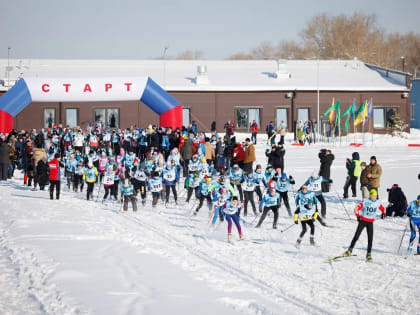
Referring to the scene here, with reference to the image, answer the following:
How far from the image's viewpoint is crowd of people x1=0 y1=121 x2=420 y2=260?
14.4 meters

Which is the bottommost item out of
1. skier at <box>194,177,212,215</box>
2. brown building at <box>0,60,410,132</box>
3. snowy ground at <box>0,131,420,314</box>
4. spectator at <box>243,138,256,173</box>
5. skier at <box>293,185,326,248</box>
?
snowy ground at <box>0,131,420,314</box>

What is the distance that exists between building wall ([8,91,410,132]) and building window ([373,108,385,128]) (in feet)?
1.65

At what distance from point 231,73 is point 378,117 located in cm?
1114

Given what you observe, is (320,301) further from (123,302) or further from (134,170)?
(134,170)

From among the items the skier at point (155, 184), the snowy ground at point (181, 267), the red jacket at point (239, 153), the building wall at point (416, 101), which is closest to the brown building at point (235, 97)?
the building wall at point (416, 101)

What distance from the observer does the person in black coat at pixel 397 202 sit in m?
16.5

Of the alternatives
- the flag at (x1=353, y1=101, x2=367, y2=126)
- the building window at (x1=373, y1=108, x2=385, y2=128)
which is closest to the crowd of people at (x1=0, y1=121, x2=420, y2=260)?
the flag at (x1=353, y1=101, x2=367, y2=126)

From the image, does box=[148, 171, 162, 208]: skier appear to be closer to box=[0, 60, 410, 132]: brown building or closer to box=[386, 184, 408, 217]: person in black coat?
box=[386, 184, 408, 217]: person in black coat

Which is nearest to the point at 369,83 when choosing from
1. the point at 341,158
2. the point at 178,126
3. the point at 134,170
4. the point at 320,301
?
the point at 341,158

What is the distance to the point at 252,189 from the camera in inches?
664

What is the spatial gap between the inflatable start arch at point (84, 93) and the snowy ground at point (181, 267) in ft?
26.5

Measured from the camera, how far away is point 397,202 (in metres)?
16.6

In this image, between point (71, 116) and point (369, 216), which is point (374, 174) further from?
point (71, 116)

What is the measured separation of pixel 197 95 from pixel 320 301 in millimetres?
29137
